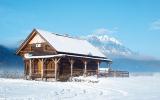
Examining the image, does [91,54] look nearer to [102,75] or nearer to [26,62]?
[102,75]

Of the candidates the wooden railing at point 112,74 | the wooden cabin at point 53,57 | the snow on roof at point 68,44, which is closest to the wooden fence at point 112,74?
the wooden railing at point 112,74

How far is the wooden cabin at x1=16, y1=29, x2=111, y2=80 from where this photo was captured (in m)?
56.3

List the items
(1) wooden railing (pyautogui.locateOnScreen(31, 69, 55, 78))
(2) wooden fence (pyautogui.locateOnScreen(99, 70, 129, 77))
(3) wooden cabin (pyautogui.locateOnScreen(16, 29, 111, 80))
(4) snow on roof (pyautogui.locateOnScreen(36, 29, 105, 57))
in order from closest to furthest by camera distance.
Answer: (3) wooden cabin (pyautogui.locateOnScreen(16, 29, 111, 80)) < (4) snow on roof (pyautogui.locateOnScreen(36, 29, 105, 57)) < (2) wooden fence (pyautogui.locateOnScreen(99, 70, 129, 77)) < (1) wooden railing (pyautogui.locateOnScreen(31, 69, 55, 78))

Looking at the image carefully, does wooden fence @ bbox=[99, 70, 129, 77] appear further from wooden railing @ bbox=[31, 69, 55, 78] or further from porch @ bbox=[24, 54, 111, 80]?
wooden railing @ bbox=[31, 69, 55, 78]

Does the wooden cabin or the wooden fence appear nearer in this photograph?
the wooden cabin

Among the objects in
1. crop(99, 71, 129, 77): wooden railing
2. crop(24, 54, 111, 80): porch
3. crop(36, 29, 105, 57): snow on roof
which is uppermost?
crop(36, 29, 105, 57): snow on roof

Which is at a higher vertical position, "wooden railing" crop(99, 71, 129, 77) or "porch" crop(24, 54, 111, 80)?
"porch" crop(24, 54, 111, 80)

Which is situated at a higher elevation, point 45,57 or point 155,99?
point 45,57

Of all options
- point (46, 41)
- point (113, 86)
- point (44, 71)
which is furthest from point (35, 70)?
point (113, 86)

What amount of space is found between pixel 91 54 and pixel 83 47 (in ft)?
9.86

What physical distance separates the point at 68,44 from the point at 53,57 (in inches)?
257

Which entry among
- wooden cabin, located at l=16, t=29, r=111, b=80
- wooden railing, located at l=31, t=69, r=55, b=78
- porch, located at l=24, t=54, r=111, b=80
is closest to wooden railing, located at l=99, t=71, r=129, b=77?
porch, located at l=24, t=54, r=111, b=80

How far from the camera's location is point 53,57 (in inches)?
2179

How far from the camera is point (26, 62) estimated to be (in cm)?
6169
